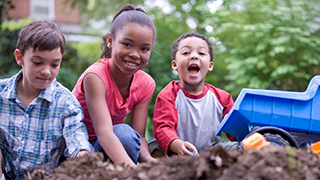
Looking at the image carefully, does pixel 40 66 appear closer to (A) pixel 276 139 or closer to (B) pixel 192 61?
(B) pixel 192 61

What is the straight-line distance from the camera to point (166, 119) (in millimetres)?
2457

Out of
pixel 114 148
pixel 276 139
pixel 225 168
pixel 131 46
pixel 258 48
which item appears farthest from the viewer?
pixel 258 48

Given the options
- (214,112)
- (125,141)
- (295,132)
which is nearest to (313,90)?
(295,132)

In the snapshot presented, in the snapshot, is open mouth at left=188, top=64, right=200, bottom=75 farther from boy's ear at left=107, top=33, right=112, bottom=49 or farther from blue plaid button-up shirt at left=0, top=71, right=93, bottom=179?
blue plaid button-up shirt at left=0, top=71, right=93, bottom=179

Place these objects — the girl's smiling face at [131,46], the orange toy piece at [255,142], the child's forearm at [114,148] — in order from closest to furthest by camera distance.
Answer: the orange toy piece at [255,142]
the child's forearm at [114,148]
the girl's smiling face at [131,46]

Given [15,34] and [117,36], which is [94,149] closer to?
[117,36]

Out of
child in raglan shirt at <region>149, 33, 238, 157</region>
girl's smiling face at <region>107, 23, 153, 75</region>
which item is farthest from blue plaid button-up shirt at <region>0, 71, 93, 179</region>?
child in raglan shirt at <region>149, 33, 238, 157</region>

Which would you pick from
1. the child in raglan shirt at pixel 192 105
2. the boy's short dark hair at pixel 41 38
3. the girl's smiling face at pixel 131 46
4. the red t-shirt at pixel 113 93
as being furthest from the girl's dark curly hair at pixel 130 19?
the child in raglan shirt at pixel 192 105

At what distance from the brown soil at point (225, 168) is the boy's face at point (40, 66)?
803mm

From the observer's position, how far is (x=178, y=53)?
2676 millimetres

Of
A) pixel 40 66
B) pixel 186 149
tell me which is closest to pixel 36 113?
pixel 40 66

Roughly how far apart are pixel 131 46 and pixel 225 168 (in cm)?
122

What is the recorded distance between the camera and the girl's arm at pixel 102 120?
192cm

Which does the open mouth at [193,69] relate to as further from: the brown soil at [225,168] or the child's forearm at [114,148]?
the brown soil at [225,168]
